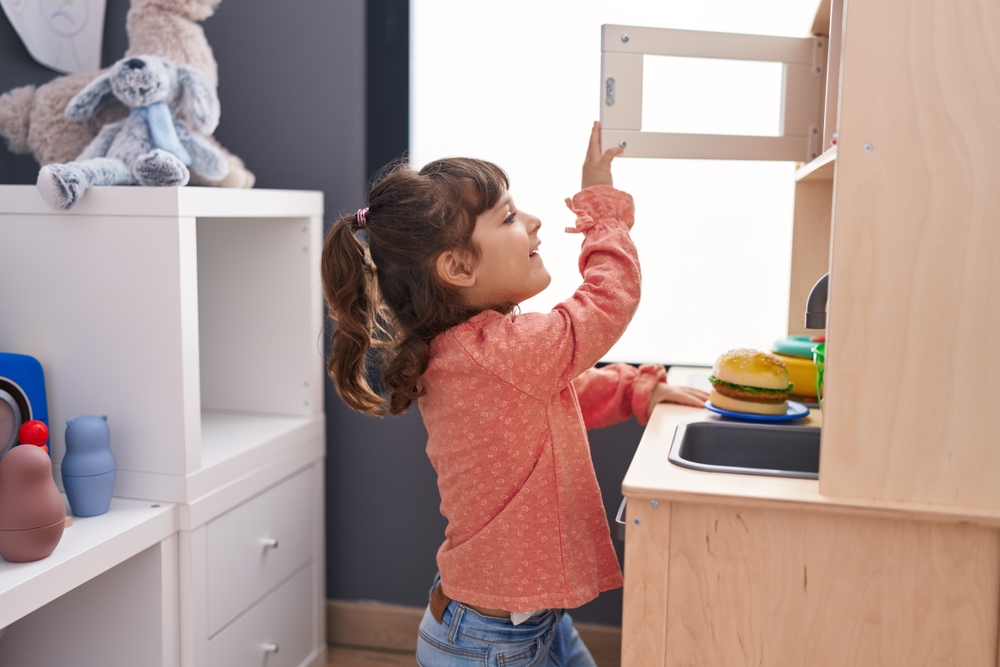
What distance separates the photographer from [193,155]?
60.0 inches

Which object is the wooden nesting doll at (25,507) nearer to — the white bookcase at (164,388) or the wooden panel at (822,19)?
the white bookcase at (164,388)

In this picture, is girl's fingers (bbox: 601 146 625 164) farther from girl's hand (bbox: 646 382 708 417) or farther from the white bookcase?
the white bookcase

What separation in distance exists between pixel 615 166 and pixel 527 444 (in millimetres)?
879

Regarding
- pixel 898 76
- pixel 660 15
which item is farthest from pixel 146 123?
pixel 898 76

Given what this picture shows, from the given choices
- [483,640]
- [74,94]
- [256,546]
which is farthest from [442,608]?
[74,94]

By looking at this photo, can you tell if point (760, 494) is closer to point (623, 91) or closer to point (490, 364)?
point (490, 364)

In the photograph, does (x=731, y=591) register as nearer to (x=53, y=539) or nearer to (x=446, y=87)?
(x=53, y=539)

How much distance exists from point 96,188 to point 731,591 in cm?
108

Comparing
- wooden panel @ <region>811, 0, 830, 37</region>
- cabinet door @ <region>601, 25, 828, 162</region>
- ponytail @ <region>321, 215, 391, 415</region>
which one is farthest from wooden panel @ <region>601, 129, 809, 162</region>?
ponytail @ <region>321, 215, 391, 415</region>

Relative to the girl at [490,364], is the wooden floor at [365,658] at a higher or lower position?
lower

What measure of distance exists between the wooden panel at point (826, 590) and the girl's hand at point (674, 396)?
1.48 ft

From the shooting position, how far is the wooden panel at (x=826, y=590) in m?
0.98

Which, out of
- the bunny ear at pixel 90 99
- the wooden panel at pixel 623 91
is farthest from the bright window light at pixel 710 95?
the bunny ear at pixel 90 99

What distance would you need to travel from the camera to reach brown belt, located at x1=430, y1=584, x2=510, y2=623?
3.93 ft
